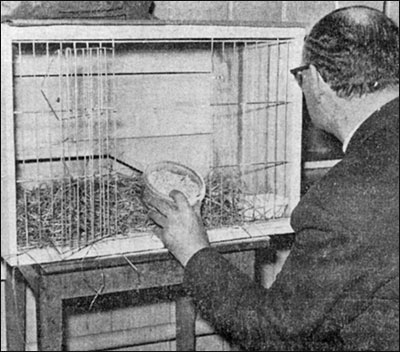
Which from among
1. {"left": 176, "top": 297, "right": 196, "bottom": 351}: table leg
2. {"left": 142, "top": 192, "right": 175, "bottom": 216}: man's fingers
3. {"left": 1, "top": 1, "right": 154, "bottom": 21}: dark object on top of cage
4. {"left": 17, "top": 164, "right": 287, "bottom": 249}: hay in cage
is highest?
{"left": 1, "top": 1, "right": 154, "bottom": 21}: dark object on top of cage

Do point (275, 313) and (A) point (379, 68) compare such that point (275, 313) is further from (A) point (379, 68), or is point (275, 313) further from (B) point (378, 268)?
(A) point (379, 68)

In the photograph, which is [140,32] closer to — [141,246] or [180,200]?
[180,200]

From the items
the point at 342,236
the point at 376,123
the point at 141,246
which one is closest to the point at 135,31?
the point at 141,246

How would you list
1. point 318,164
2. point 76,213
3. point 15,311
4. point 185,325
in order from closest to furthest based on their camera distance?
point 76,213 < point 15,311 < point 185,325 < point 318,164

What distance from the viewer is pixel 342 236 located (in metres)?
1.77

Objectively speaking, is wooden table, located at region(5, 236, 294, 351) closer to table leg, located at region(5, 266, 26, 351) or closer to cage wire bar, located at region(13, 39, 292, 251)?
cage wire bar, located at region(13, 39, 292, 251)

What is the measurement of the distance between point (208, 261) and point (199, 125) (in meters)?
0.96

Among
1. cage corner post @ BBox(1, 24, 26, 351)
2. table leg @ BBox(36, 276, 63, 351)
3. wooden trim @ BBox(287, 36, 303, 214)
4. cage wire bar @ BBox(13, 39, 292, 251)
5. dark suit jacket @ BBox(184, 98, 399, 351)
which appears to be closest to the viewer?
dark suit jacket @ BBox(184, 98, 399, 351)

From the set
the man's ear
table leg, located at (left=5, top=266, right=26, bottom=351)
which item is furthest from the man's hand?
table leg, located at (left=5, top=266, right=26, bottom=351)

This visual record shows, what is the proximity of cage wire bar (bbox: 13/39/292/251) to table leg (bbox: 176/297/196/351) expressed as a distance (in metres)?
0.50

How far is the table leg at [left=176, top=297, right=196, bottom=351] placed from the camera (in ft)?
9.52

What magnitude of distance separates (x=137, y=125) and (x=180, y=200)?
2.22ft

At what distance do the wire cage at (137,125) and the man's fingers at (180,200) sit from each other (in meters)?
0.22

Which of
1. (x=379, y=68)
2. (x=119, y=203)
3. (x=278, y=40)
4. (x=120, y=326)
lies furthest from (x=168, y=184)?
(x=120, y=326)
